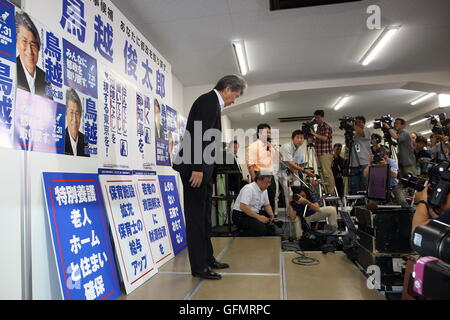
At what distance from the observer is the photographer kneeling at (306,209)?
3.33m

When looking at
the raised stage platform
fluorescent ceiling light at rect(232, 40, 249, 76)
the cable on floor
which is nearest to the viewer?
the raised stage platform

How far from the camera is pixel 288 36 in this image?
11.5 ft

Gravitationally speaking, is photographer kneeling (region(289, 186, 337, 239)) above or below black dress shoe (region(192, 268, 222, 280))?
above

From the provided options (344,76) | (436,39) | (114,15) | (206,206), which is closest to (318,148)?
(344,76)

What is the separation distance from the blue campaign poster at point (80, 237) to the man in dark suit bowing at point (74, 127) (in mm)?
157

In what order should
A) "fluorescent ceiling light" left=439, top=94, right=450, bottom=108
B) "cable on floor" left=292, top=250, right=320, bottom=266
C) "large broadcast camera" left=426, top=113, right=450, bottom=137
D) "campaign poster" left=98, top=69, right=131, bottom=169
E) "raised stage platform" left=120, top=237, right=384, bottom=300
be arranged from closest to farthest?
"raised stage platform" left=120, top=237, right=384, bottom=300
"campaign poster" left=98, top=69, right=131, bottom=169
"cable on floor" left=292, top=250, right=320, bottom=266
"large broadcast camera" left=426, top=113, right=450, bottom=137
"fluorescent ceiling light" left=439, top=94, right=450, bottom=108

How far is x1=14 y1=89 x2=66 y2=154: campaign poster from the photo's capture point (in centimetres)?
138

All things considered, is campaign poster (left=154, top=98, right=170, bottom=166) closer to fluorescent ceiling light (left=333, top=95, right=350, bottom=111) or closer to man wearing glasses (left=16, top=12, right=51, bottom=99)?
man wearing glasses (left=16, top=12, right=51, bottom=99)

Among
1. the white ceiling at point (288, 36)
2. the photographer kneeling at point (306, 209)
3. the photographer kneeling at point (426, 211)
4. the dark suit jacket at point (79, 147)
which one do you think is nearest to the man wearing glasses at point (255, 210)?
the photographer kneeling at point (306, 209)

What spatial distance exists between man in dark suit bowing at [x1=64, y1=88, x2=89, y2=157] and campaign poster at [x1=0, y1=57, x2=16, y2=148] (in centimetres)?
35

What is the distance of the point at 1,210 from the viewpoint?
4.10ft

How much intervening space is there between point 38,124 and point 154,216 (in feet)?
4.18

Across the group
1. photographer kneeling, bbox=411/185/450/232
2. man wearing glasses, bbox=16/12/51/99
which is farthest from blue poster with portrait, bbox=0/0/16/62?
photographer kneeling, bbox=411/185/450/232

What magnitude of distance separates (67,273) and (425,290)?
1510 mm
